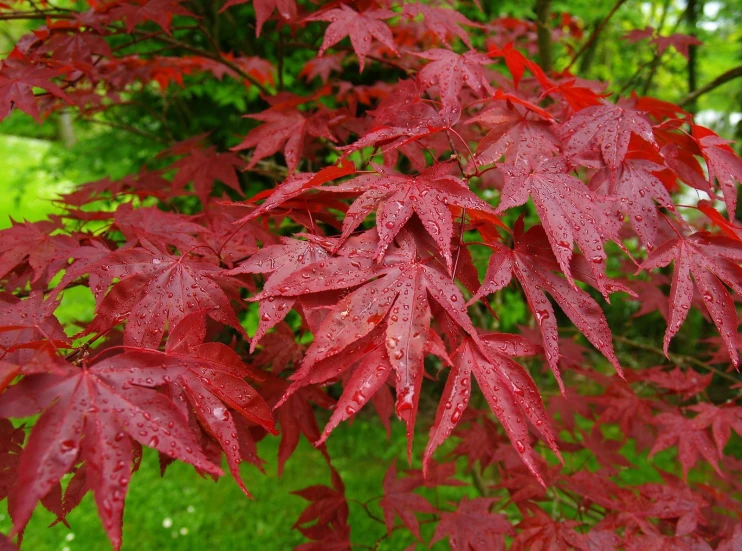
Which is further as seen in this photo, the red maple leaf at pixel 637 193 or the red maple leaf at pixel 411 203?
the red maple leaf at pixel 637 193

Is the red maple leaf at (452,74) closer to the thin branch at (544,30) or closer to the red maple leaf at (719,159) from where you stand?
the red maple leaf at (719,159)

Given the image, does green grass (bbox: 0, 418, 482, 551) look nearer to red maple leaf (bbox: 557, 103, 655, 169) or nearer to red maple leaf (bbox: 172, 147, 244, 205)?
red maple leaf (bbox: 172, 147, 244, 205)

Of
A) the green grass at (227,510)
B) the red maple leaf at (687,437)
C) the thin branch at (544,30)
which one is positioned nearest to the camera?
the red maple leaf at (687,437)

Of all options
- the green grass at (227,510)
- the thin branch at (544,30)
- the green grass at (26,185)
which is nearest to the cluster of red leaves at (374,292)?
the thin branch at (544,30)

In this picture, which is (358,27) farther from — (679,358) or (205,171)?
(679,358)

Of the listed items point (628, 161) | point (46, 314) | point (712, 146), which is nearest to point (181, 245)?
point (46, 314)

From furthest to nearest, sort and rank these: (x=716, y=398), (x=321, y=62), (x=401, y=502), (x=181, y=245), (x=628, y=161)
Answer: (x=716, y=398) → (x=321, y=62) → (x=401, y=502) → (x=181, y=245) → (x=628, y=161)

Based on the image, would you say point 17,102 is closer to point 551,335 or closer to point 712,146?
point 551,335

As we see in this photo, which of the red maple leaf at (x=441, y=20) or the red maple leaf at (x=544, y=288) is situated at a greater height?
the red maple leaf at (x=441, y=20)

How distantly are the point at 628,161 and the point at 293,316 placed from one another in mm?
2758

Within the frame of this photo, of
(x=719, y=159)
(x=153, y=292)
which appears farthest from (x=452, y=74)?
(x=153, y=292)

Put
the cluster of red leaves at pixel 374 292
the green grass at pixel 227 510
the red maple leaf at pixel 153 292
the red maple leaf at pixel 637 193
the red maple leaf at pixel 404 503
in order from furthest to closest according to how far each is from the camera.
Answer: the green grass at pixel 227 510, the red maple leaf at pixel 404 503, the red maple leaf at pixel 637 193, the red maple leaf at pixel 153 292, the cluster of red leaves at pixel 374 292

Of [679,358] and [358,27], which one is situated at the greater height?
[358,27]

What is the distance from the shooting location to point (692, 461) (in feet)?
5.39
